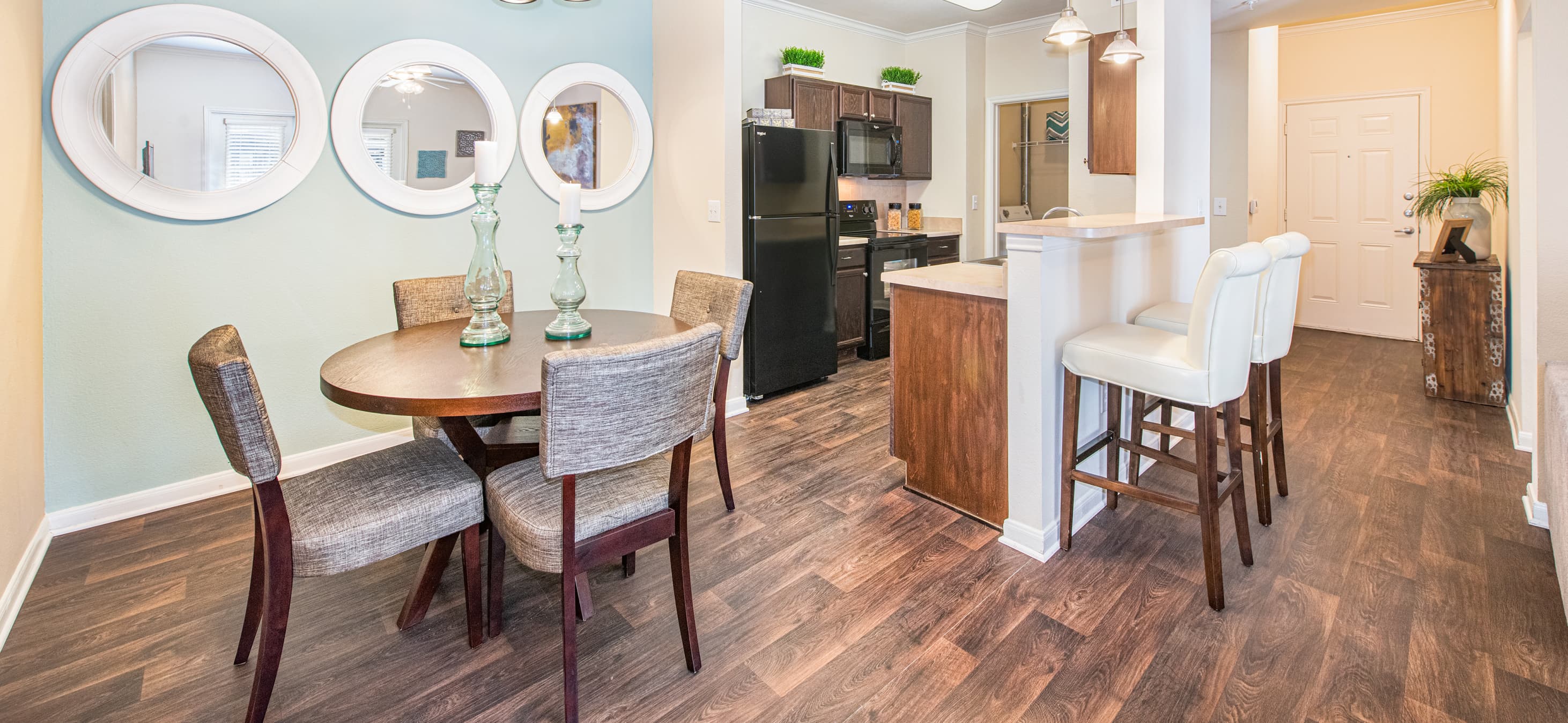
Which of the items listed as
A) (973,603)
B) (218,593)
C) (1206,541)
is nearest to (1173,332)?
(1206,541)

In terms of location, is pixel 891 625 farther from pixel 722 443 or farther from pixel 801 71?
pixel 801 71

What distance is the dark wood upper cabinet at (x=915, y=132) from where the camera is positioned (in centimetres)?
575

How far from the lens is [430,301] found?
267 cm

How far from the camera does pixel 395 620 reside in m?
2.05

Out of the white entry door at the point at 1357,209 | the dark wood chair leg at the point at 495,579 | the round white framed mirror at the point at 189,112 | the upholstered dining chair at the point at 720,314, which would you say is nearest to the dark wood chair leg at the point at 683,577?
the dark wood chair leg at the point at 495,579

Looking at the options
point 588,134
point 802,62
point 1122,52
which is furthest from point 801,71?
point 1122,52

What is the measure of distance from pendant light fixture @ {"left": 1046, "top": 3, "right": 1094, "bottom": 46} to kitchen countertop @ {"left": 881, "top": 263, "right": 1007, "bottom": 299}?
3.09 ft

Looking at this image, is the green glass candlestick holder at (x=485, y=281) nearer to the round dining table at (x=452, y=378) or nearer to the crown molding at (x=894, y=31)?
the round dining table at (x=452, y=378)

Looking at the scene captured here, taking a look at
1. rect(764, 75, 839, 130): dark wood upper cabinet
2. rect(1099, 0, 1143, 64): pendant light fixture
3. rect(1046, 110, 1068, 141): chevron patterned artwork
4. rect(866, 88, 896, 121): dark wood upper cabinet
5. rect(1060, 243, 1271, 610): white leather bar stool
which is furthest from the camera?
rect(1046, 110, 1068, 141): chevron patterned artwork

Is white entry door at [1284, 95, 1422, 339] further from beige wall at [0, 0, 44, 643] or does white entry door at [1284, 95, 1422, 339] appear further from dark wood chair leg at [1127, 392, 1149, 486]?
beige wall at [0, 0, 44, 643]

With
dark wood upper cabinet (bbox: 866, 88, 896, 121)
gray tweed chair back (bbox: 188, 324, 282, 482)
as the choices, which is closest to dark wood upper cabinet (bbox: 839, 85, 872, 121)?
dark wood upper cabinet (bbox: 866, 88, 896, 121)

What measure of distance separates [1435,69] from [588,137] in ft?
19.0

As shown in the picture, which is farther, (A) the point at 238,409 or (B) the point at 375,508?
(B) the point at 375,508

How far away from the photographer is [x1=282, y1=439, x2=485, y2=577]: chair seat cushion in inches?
62.8
